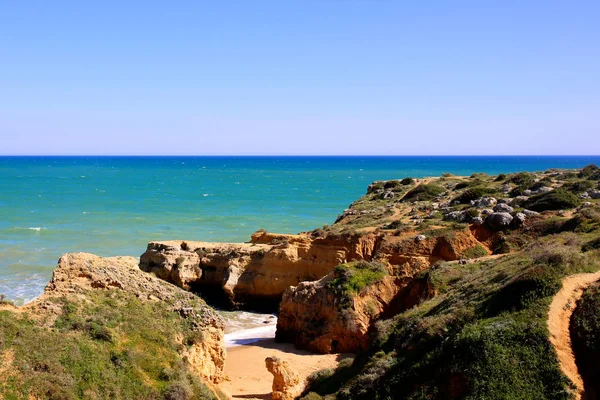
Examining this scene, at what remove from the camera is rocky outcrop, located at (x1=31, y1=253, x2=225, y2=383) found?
1658 centimetres

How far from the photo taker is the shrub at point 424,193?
47.5 m

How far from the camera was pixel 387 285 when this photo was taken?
88.9ft

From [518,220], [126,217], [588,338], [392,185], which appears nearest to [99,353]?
[588,338]

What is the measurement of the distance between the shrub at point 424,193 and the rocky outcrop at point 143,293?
3148 cm

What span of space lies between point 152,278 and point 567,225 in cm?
2056

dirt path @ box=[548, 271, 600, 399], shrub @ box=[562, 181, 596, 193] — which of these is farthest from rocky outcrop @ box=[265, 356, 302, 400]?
shrub @ box=[562, 181, 596, 193]

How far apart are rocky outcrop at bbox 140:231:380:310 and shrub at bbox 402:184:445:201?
47.2 feet

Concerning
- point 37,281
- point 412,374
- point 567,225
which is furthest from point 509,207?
point 37,281

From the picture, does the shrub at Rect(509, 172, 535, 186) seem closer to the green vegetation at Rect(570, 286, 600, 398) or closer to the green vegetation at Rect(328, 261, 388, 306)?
the green vegetation at Rect(328, 261, 388, 306)

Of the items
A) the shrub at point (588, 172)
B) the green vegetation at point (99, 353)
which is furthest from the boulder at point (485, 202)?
the green vegetation at point (99, 353)

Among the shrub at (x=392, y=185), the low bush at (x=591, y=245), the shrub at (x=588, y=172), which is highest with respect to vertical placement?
the shrub at (x=588, y=172)

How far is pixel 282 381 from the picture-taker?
1956 cm

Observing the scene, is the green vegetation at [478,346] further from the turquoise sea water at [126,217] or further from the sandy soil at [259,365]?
the turquoise sea water at [126,217]

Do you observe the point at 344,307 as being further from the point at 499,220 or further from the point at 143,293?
the point at 499,220
